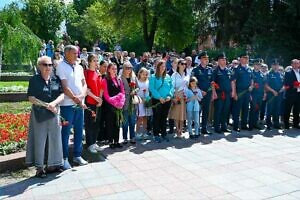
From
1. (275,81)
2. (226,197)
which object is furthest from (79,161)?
(275,81)

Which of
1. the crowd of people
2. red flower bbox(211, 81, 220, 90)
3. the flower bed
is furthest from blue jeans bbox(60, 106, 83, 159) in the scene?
red flower bbox(211, 81, 220, 90)

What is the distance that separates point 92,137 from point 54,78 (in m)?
1.71

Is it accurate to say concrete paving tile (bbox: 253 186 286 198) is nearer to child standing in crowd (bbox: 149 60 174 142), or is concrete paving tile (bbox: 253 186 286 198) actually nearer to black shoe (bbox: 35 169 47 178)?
child standing in crowd (bbox: 149 60 174 142)

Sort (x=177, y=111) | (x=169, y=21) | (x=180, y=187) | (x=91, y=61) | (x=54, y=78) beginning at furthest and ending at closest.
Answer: (x=169, y=21)
(x=177, y=111)
(x=91, y=61)
(x=54, y=78)
(x=180, y=187)

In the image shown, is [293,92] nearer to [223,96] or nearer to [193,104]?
[223,96]

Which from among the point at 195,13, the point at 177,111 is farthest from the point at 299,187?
the point at 195,13

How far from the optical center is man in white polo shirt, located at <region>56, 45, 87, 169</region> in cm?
636

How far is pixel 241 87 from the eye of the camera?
32.3ft

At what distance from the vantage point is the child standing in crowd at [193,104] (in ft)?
29.4

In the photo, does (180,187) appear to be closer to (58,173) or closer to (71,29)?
(58,173)

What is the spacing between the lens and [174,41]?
→ 3102 cm

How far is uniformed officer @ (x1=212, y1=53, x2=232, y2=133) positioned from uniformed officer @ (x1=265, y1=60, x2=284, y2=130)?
4.84 ft

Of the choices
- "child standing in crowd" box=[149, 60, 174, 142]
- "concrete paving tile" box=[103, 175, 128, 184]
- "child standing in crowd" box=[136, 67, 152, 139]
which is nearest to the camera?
"concrete paving tile" box=[103, 175, 128, 184]

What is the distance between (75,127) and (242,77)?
4814mm
